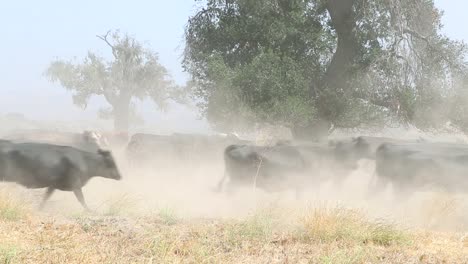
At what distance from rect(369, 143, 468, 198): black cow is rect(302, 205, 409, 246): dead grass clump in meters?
5.35

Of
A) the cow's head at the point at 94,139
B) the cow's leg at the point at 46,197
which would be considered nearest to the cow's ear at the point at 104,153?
the cow's leg at the point at 46,197

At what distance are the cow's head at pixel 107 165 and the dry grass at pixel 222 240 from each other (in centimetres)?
378

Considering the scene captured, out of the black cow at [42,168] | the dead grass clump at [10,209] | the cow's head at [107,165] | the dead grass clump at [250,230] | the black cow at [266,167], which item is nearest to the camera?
the dead grass clump at [250,230]

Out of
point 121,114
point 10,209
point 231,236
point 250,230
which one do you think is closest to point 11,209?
point 10,209

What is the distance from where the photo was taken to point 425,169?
44.9 feet

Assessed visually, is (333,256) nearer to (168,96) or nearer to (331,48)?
(331,48)

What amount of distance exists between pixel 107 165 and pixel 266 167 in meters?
4.20

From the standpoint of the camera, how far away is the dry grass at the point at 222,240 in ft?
22.8

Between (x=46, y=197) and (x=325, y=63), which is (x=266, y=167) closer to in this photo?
(x=46, y=197)

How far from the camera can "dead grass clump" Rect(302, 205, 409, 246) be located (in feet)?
27.5

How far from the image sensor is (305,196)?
14.7 metres

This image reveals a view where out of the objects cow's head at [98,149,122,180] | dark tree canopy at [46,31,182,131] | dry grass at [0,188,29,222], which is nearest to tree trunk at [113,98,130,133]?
dark tree canopy at [46,31,182,131]

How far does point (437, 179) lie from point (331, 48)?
29.3 feet

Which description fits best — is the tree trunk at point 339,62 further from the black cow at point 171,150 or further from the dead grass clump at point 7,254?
the dead grass clump at point 7,254
